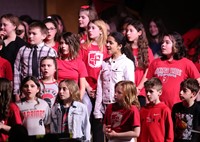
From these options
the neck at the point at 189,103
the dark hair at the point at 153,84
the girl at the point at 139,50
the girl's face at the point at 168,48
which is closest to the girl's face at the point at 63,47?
the girl at the point at 139,50

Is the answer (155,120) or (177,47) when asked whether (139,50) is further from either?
(155,120)

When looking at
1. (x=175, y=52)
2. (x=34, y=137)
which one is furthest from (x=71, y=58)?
(x=34, y=137)

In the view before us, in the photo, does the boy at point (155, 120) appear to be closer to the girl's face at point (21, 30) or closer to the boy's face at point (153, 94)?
the boy's face at point (153, 94)

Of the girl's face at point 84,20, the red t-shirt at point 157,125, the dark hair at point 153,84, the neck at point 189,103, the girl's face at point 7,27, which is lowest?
the red t-shirt at point 157,125

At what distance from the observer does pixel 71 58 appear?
9375mm

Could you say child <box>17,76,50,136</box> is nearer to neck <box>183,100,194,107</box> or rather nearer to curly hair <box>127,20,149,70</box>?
neck <box>183,100,194,107</box>

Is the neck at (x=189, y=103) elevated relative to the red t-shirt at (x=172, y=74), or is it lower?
lower

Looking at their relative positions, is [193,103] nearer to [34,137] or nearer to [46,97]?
[46,97]

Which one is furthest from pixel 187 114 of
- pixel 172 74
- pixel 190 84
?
pixel 172 74

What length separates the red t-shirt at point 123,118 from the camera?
8344 mm

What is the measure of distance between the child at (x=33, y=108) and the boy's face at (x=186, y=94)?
1526 mm

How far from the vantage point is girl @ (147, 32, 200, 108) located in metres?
9.57

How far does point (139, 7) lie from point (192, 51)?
252 centimetres

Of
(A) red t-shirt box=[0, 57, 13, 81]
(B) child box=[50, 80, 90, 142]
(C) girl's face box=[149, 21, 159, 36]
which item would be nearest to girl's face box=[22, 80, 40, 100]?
(B) child box=[50, 80, 90, 142]
